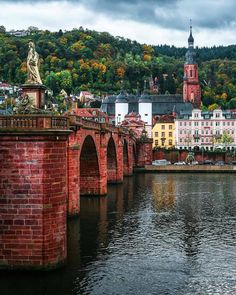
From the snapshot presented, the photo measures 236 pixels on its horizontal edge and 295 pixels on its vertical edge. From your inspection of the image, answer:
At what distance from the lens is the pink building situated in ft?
480

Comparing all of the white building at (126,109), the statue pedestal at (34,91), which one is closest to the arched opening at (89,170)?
the statue pedestal at (34,91)

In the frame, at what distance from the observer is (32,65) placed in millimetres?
32750

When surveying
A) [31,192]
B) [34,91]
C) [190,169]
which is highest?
[34,91]

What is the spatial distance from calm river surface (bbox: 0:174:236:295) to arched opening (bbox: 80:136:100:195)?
5.90 ft

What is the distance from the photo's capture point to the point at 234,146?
479ft

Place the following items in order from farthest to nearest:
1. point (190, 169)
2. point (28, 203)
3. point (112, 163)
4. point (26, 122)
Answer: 1. point (190, 169)
2. point (112, 163)
3. point (26, 122)
4. point (28, 203)

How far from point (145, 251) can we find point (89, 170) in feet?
84.7

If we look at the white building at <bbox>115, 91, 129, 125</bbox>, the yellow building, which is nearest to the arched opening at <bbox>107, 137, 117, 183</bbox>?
the yellow building

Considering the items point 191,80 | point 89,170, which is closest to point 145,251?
point 89,170

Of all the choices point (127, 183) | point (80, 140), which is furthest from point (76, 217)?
point (127, 183)

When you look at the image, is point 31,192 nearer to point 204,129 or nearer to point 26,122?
point 26,122

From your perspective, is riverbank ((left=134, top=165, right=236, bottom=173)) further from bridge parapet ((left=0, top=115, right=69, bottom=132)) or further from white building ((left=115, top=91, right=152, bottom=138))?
bridge parapet ((left=0, top=115, right=69, bottom=132))

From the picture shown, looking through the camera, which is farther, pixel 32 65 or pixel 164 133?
pixel 164 133

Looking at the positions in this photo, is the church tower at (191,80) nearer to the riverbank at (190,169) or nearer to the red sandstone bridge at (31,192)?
the riverbank at (190,169)
